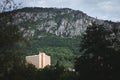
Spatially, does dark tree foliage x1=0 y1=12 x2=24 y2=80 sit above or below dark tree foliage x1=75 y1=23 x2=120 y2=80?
above

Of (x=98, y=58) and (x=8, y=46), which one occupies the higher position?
(x=8, y=46)

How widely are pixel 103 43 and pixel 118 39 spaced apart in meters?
4.18

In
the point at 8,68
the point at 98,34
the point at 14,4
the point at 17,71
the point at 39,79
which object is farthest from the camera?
the point at 39,79

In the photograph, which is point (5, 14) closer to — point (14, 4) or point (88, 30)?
point (14, 4)

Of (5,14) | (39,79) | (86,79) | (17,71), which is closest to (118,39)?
(86,79)

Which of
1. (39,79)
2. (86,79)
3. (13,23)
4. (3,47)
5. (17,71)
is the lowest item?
(39,79)

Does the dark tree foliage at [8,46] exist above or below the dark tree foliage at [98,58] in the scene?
above

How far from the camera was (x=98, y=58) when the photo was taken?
55.8 metres

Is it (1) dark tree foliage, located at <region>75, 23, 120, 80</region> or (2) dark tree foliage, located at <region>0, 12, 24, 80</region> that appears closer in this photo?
(2) dark tree foliage, located at <region>0, 12, 24, 80</region>

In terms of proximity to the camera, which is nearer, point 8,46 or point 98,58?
point 8,46

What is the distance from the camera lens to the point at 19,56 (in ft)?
85.5

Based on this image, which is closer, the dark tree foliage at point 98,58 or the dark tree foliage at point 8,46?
the dark tree foliage at point 8,46

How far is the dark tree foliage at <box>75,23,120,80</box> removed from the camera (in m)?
54.3

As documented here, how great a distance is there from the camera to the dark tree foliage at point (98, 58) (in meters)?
54.3
